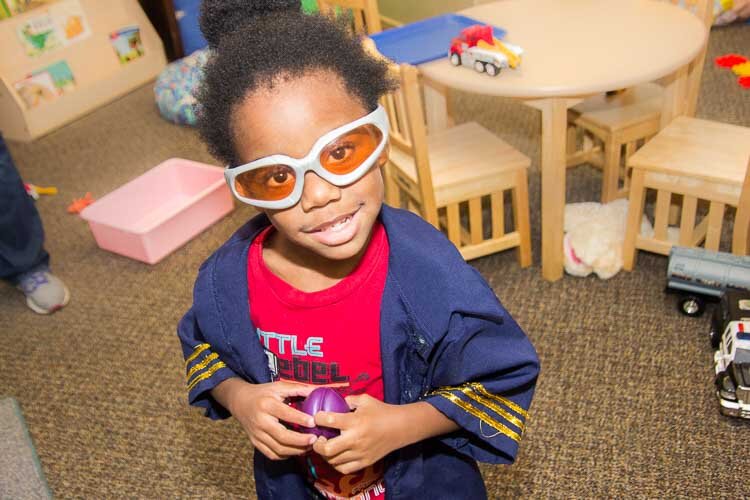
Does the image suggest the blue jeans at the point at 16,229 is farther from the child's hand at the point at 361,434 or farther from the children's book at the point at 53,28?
the child's hand at the point at 361,434

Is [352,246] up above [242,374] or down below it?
above

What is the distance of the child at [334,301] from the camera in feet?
2.52

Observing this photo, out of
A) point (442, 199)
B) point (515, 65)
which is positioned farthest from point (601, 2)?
point (442, 199)

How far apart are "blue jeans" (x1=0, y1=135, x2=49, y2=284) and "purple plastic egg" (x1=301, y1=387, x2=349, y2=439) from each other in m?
1.61

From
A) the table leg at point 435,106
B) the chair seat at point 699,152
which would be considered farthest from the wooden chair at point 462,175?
the chair seat at point 699,152

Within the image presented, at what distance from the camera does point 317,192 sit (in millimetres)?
776

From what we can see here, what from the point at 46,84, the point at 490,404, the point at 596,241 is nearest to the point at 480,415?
the point at 490,404

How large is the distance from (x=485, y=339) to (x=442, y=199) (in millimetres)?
1220

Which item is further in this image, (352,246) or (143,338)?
(143,338)

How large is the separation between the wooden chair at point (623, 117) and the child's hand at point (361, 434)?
5.41ft

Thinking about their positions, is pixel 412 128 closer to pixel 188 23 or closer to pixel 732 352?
pixel 732 352

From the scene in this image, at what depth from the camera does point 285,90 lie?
75cm

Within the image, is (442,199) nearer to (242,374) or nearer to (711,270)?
(711,270)

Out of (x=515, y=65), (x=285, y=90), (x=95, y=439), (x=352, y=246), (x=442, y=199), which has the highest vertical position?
(x=285, y=90)
